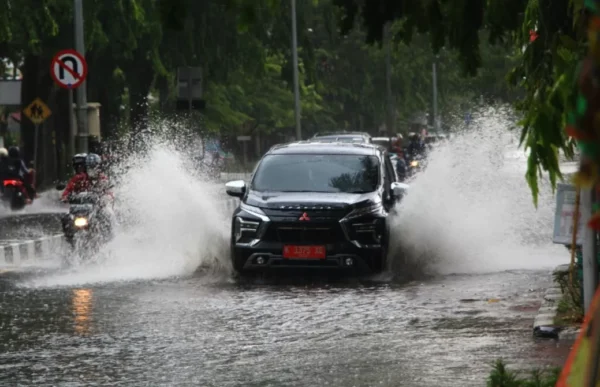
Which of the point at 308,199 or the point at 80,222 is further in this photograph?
the point at 80,222

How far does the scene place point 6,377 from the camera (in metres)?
10.6

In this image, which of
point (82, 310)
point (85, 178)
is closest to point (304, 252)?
point (82, 310)

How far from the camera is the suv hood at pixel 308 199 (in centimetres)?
1788

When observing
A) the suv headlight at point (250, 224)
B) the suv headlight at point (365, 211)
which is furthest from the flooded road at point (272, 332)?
the suv headlight at point (365, 211)

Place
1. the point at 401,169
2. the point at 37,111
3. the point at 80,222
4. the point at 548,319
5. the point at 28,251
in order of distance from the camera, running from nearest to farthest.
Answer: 1. the point at 548,319
2. the point at 80,222
3. the point at 28,251
4. the point at 37,111
5. the point at 401,169

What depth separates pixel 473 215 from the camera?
848 inches

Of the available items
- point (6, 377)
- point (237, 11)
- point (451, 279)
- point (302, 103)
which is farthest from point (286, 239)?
point (302, 103)

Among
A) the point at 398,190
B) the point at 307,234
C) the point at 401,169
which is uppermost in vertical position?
the point at 398,190

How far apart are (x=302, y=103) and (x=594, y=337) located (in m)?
71.4

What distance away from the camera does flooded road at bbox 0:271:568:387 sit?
34.8 feet

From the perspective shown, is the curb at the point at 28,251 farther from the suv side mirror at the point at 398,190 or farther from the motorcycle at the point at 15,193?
the motorcycle at the point at 15,193

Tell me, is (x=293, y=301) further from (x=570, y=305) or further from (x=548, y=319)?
(x=548, y=319)

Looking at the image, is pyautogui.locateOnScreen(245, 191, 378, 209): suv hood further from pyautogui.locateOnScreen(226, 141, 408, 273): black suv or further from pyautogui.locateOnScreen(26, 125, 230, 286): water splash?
pyautogui.locateOnScreen(26, 125, 230, 286): water splash

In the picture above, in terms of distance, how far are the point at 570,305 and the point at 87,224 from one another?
958 centimetres
